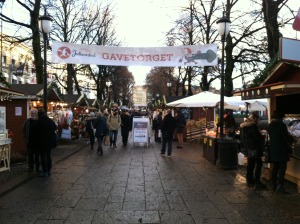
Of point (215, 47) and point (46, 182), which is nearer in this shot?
point (46, 182)

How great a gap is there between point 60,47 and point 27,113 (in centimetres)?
327

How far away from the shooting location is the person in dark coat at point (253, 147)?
8.95m

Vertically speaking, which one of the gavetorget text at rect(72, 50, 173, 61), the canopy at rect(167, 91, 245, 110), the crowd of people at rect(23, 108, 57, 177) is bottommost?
Result: the crowd of people at rect(23, 108, 57, 177)

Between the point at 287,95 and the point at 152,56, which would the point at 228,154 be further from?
the point at 152,56

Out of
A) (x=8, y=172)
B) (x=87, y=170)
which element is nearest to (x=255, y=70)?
(x=87, y=170)

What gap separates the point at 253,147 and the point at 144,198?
2837 mm

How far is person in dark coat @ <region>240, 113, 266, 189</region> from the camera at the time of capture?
8945 millimetres

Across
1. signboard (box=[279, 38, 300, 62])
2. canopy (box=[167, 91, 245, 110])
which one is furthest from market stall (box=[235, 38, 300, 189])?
canopy (box=[167, 91, 245, 110])

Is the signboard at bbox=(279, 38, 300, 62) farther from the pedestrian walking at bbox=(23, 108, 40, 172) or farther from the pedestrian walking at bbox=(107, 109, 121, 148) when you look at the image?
the pedestrian walking at bbox=(107, 109, 121, 148)

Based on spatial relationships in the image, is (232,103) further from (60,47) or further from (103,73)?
(103,73)

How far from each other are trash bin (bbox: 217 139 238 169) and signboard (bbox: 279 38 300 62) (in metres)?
5.81

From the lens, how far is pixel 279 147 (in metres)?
8.42

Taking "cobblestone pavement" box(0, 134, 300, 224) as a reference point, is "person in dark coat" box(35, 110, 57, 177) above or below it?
above

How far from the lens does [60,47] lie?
13672 mm
